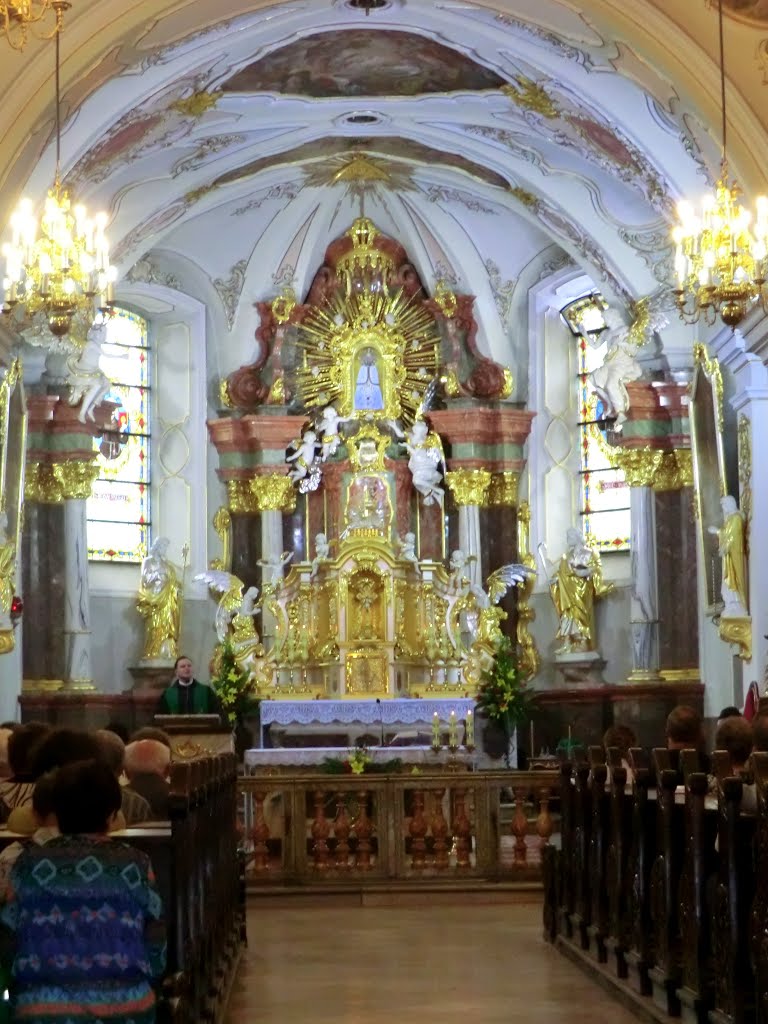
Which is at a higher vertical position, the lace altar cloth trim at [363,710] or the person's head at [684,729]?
the lace altar cloth trim at [363,710]

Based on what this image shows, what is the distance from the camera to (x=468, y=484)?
2228cm

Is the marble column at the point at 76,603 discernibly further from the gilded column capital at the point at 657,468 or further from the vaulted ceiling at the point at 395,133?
the gilded column capital at the point at 657,468

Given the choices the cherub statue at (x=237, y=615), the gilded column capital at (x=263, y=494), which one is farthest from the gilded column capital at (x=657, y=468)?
the cherub statue at (x=237, y=615)

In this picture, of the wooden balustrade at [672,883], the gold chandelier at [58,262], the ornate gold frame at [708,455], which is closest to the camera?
the wooden balustrade at [672,883]

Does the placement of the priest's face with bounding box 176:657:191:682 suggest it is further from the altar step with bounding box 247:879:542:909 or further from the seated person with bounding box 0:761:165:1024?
the seated person with bounding box 0:761:165:1024

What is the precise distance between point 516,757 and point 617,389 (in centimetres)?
421

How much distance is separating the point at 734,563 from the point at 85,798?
13.3m

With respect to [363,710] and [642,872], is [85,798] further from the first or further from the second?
[363,710]

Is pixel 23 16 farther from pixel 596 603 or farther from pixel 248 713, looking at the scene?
pixel 596 603

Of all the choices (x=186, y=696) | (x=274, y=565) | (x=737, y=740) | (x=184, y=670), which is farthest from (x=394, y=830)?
(x=274, y=565)

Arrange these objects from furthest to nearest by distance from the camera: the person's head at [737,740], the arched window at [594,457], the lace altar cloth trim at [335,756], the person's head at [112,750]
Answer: the arched window at [594,457], the lace altar cloth trim at [335,756], the person's head at [737,740], the person's head at [112,750]

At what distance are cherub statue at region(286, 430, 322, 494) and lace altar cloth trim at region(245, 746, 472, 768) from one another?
5790mm

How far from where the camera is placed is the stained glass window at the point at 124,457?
2255cm

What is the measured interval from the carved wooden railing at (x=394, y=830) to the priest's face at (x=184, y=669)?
6.64 meters
